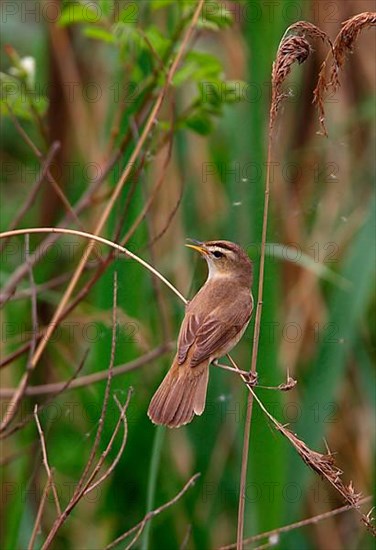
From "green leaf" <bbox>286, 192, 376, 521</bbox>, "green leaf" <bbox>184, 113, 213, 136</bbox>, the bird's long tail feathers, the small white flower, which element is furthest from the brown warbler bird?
the small white flower

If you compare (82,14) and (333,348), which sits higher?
(82,14)

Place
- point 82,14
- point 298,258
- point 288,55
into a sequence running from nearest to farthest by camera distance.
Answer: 1. point 288,55
2. point 82,14
3. point 298,258

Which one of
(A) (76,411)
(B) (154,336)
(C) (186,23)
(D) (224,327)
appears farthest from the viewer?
(A) (76,411)

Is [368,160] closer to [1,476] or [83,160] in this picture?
[83,160]

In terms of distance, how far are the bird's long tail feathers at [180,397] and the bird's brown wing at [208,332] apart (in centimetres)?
3

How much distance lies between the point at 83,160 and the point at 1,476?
1.36 m

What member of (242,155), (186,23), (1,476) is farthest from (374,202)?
(1,476)

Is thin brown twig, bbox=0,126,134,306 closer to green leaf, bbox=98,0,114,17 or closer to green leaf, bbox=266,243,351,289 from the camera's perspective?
green leaf, bbox=98,0,114,17

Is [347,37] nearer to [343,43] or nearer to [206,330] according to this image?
[343,43]

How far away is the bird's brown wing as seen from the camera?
7.41ft

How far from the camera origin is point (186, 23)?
2748mm

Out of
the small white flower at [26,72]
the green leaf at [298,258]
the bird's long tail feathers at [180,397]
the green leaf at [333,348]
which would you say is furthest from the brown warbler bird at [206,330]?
the small white flower at [26,72]

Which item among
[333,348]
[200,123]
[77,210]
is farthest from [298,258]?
[77,210]

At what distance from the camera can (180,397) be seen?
81.3 inches
